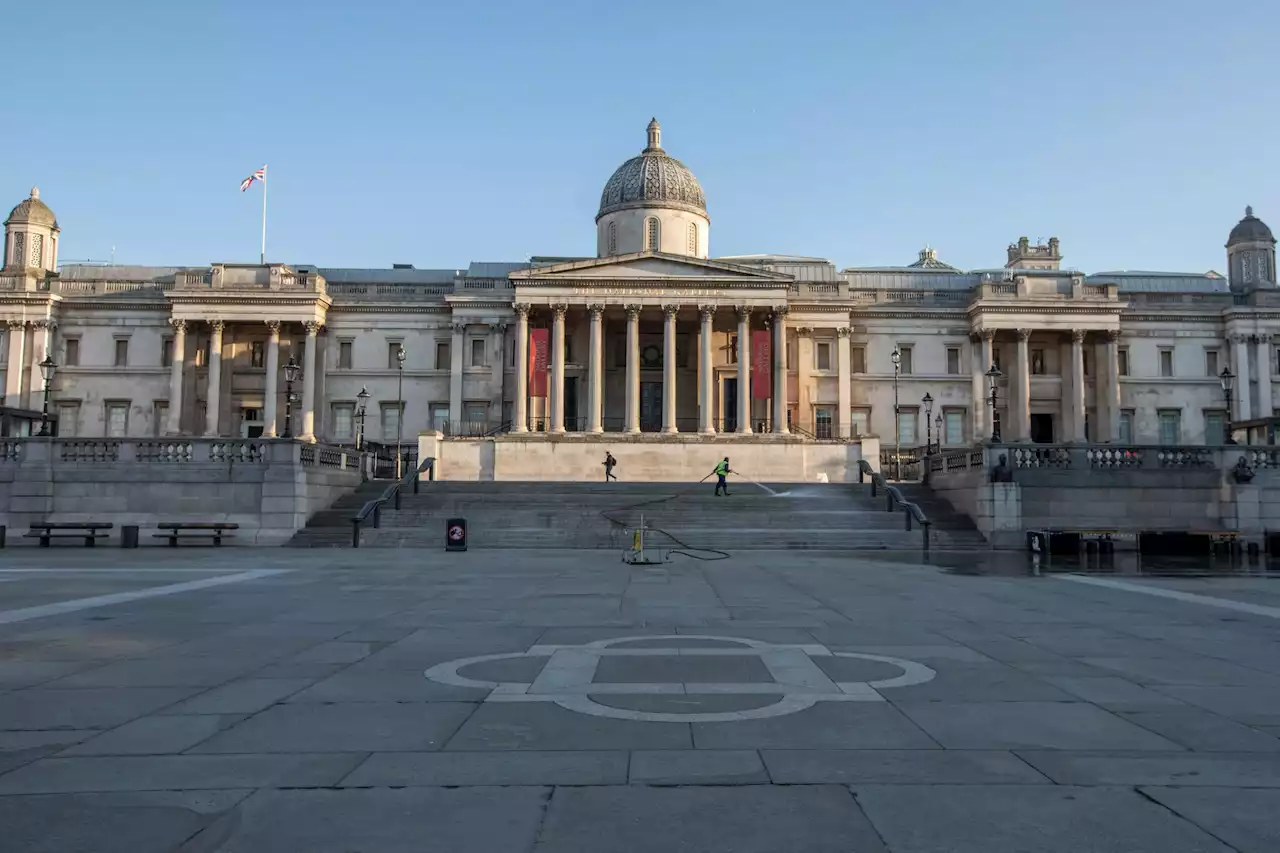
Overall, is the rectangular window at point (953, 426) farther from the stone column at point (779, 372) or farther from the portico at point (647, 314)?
the portico at point (647, 314)

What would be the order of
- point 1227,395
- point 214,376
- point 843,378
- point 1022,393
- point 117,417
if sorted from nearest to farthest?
point 1227,395 → point 214,376 → point 1022,393 → point 843,378 → point 117,417

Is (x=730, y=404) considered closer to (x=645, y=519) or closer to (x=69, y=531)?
(x=645, y=519)

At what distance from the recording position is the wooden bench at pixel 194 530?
33.3 metres

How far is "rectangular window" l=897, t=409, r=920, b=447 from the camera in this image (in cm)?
6869

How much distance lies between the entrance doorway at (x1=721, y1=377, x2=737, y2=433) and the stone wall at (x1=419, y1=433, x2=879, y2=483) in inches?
286

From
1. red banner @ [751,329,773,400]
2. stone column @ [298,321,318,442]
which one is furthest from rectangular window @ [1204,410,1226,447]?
stone column @ [298,321,318,442]

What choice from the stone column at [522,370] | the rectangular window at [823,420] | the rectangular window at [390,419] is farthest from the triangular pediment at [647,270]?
the rectangular window at [390,419]

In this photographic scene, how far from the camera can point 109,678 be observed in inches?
352

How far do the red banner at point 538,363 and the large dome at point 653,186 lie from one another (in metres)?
13.5

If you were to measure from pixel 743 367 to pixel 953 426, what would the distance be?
17.7 meters

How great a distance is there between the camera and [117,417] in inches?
2719

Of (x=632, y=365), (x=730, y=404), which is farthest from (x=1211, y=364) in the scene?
(x=632, y=365)

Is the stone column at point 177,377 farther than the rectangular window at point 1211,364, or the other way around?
the rectangular window at point 1211,364

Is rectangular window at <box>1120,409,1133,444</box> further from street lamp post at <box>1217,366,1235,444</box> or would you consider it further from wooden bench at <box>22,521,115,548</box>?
wooden bench at <box>22,521,115,548</box>
